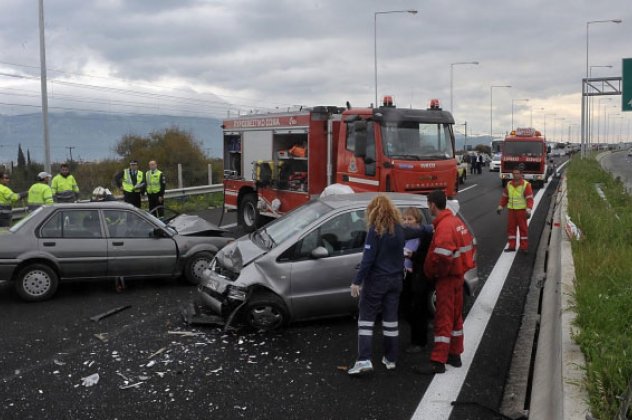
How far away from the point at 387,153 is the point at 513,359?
18.9 ft

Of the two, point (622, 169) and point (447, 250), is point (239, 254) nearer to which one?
point (447, 250)

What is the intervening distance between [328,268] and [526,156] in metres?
23.8

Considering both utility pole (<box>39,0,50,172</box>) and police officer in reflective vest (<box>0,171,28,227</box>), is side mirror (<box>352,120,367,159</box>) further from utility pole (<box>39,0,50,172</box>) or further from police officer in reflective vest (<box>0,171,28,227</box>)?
utility pole (<box>39,0,50,172</box>)

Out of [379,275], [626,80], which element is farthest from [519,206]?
[626,80]

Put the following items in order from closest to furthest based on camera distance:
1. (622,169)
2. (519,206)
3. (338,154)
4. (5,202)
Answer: (5,202) → (519,206) → (338,154) → (622,169)

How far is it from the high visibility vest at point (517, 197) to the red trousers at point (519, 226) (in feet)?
0.33

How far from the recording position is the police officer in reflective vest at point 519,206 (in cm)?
1116

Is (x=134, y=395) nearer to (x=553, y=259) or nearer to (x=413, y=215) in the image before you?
(x=413, y=215)

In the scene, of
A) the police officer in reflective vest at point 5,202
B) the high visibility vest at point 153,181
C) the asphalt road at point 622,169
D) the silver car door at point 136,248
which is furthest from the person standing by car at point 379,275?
the asphalt road at point 622,169

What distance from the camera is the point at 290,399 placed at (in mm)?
4641

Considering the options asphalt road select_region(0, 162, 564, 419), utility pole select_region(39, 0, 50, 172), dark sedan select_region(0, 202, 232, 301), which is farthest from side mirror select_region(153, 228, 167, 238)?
utility pole select_region(39, 0, 50, 172)

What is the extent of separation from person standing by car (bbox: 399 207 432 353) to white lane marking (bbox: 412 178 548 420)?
0.47 meters

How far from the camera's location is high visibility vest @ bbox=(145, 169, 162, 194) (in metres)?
14.1

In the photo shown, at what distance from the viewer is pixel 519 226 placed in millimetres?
11234
